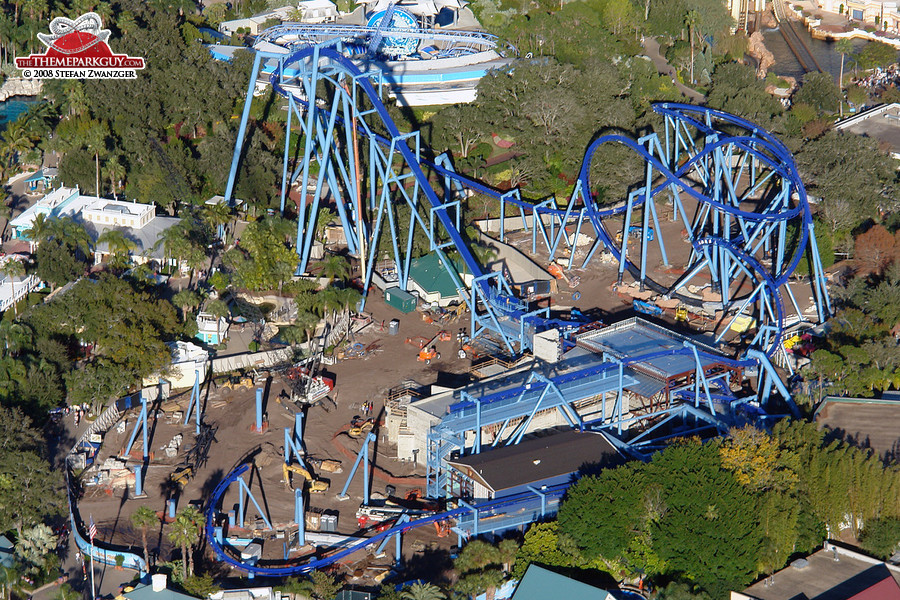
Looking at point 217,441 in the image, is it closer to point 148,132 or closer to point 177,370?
point 177,370

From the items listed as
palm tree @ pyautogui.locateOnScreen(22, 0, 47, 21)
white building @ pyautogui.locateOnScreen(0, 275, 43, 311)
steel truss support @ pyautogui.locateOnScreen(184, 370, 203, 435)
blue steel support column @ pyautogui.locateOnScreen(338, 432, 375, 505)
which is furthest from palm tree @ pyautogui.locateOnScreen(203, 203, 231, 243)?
palm tree @ pyautogui.locateOnScreen(22, 0, 47, 21)

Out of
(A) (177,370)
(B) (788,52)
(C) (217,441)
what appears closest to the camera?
(C) (217,441)

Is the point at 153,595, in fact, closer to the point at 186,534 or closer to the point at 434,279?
the point at 186,534

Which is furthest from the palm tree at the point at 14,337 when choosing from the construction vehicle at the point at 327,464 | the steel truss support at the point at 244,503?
the construction vehicle at the point at 327,464

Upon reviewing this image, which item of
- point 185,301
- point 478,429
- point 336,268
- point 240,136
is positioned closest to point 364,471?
point 478,429

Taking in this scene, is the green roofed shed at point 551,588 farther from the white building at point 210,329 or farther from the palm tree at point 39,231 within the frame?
the palm tree at point 39,231

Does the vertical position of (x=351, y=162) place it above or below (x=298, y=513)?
above

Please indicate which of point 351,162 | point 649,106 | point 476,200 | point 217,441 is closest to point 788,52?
point 649,106
